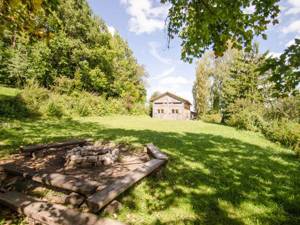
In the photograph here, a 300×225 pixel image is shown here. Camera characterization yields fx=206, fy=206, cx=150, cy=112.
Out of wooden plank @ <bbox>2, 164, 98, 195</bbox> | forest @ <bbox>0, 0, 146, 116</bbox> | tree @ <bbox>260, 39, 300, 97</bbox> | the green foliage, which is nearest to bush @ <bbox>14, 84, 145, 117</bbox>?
forest @ <bbox>0, 0, 146, 116</bbox>

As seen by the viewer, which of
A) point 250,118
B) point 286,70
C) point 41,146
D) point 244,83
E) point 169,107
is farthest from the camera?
point 169,107

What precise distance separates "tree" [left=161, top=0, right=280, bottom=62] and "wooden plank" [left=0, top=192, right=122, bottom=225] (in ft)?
14.5

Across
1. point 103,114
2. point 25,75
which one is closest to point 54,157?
point 103,114

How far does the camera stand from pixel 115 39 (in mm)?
46812

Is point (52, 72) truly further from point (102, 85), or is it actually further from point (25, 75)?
point (102, 85)

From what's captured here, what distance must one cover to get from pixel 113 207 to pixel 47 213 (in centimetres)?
101

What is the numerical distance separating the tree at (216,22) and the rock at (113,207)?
4.04 metres

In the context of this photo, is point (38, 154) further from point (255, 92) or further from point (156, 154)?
point (255, 92)

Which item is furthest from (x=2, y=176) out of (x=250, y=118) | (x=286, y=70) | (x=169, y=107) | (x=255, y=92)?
(x=169, y=107)

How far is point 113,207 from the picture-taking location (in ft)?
11.5

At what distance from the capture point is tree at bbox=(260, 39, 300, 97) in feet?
7.41

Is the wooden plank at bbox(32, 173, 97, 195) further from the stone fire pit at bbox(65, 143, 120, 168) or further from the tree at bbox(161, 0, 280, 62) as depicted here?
the tree at bbox(161, 0, 280, 62)

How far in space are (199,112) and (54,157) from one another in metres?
39.6

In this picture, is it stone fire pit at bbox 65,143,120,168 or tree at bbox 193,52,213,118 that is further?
tree at bbox 193,52,213,118
